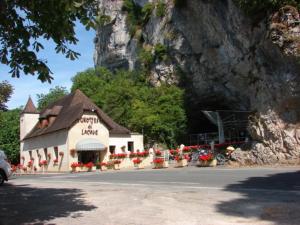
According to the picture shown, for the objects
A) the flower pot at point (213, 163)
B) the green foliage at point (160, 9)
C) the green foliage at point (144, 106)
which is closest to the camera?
the flower pot at point (213, 163)

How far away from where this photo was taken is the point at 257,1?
27953 millimetres

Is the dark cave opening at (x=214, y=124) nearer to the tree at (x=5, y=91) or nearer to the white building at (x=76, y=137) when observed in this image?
the white building at (x=76, y=137)

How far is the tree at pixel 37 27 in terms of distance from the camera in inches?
345

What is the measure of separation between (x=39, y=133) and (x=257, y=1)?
28667mm

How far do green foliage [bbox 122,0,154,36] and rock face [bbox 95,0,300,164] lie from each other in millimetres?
906

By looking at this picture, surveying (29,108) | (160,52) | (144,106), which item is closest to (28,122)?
(29,108)

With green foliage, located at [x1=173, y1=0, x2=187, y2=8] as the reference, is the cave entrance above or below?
below

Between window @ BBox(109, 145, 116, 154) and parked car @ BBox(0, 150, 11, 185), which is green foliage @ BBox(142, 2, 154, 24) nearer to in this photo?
window @ BBox(109, 145, 116, 154)

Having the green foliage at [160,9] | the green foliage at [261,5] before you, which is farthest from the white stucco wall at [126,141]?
the green foliage at [261,5]

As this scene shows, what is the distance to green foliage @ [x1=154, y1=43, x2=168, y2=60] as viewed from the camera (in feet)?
152

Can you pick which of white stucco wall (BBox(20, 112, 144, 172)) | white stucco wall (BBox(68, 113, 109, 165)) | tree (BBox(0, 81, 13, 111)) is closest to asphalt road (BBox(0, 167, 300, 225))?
tree (BBox(0, 81, 13, 111))

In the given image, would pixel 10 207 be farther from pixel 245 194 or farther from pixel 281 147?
pixel 281 147

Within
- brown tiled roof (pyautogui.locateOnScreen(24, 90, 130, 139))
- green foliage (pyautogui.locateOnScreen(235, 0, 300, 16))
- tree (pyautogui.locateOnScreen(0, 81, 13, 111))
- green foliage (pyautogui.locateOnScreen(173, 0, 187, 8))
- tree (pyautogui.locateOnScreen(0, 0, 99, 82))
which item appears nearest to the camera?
tree (pyautogui.locateOnScreen(0, 0, 99, 82))

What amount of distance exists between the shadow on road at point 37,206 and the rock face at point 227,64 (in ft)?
19.4
